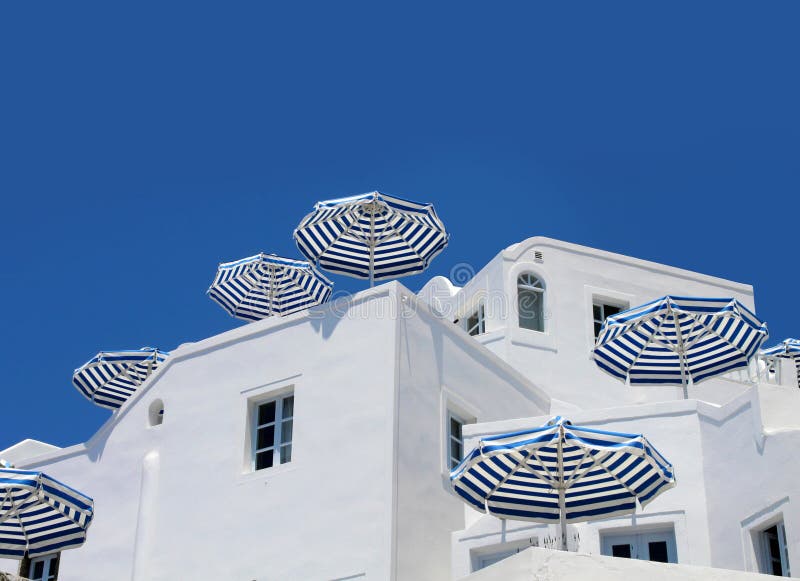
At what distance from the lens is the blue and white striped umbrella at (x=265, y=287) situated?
3378cm

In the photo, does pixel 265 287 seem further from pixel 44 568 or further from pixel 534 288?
pixel 44 568

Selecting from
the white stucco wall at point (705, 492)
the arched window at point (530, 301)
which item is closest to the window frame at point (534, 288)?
the arched window at point (530, 301)

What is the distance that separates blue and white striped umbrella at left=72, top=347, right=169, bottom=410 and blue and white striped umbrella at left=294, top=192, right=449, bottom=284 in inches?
289

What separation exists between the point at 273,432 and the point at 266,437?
0.19m

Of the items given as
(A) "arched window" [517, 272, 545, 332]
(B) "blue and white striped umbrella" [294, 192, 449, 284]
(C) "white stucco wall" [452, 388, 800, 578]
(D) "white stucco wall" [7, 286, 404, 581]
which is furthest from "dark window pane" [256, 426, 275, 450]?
(A) "arched window" [517, 272, 545, 332]

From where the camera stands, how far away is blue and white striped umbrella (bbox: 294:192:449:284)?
27.5m

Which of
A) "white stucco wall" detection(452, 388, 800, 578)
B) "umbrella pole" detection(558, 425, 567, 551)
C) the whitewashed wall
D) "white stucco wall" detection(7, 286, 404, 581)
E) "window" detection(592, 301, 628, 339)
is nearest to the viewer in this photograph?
"umbrella pole" detection(558, 425, 567, 551)

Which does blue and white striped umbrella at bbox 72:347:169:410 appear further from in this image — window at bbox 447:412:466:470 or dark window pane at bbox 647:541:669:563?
dark window pane at bbox 647:541:669:563

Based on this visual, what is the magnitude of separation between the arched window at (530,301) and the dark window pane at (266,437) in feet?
33.6

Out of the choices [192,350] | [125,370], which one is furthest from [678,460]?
[125,370]

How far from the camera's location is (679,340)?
26344 mm

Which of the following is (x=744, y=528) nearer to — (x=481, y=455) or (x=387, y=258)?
(x=481, y=455)

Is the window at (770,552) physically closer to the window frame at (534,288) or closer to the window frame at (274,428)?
the window frame at (274,428)

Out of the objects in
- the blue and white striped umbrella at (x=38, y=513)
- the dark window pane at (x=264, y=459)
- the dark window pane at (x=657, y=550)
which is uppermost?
the dark window pane at (x=264, y=459)
